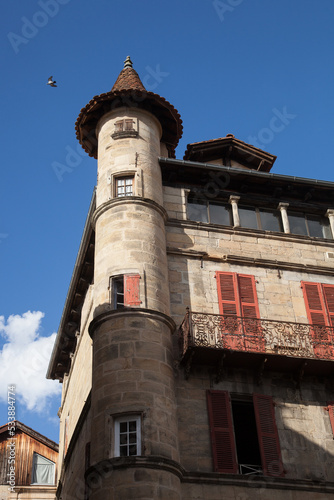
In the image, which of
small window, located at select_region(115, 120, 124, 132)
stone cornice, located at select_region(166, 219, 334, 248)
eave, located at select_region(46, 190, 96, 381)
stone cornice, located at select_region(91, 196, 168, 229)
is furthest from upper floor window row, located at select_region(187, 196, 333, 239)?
eave, located at select_region(46, 190, 96, 381)

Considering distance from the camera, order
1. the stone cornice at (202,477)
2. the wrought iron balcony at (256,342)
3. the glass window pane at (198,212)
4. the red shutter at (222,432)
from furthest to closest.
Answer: the glass window pane at (198,212)
the wrought iron balcony at (256,342)
the red shutter at (222,432)
the stone cornice at (202,477)

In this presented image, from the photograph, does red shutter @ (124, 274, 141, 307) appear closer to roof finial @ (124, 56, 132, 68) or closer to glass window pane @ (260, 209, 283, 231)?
glass window pane @ (260, 209, 283, 231)

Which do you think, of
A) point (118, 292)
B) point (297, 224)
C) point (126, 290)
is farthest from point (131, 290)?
point (297, 224)

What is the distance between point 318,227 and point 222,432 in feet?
29.6

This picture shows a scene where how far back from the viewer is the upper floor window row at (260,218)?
22.3m

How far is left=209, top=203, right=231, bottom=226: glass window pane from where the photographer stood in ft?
72.9

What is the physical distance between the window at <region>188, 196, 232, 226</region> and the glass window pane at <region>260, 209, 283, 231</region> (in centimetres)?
117

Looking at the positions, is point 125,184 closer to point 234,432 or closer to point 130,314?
point 130,314

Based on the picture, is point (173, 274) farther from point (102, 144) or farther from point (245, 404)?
point (102, 144)

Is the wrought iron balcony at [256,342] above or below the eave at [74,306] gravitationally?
below

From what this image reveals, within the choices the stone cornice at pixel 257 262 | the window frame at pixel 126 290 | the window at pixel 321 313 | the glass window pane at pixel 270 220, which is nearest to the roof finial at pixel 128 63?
the glass window pane at pixel 270 220

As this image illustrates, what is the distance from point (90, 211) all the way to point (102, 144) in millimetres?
2352

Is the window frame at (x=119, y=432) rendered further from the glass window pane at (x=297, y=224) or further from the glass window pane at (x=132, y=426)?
the glass window pane at (x=297, y=224)

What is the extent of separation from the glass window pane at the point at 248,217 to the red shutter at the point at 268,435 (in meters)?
6.57
